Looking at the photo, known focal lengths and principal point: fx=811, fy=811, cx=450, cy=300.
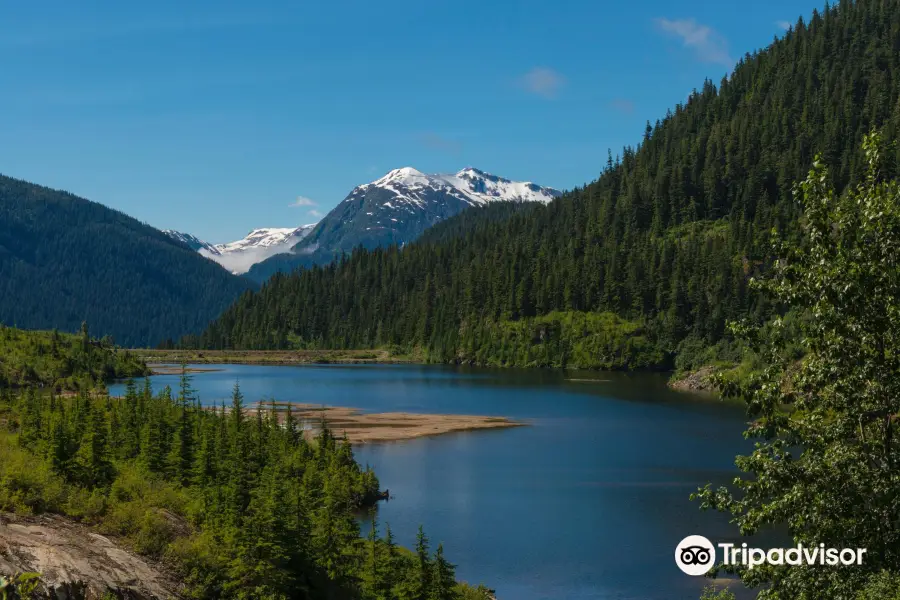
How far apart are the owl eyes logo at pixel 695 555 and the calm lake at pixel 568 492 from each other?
0.79 meters

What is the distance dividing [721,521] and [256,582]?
42.1m

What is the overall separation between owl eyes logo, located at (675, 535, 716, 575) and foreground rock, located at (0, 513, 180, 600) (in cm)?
3289

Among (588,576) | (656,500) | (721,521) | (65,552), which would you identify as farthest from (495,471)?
(65,552)

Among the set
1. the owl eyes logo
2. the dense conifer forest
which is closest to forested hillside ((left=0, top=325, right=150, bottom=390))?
the dense conifer forest

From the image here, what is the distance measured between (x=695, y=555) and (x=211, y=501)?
3127 centimetres

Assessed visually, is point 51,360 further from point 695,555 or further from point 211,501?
point 695,555

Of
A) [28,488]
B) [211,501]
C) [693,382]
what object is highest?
[28,488]

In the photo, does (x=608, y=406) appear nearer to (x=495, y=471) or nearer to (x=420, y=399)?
(x=420, y=399)

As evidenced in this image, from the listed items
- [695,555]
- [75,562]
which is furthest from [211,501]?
[695,555]

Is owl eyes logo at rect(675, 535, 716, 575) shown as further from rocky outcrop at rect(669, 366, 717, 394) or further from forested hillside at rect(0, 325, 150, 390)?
rocky outcrop at rect(669, 366, 717, 394)

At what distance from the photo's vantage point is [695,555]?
53.7 m

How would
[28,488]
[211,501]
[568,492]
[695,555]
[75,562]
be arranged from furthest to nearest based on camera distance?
[568,492]
[695,555]
[211,501]
[28,488]
[75,562]

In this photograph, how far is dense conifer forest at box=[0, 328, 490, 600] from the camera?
119 feet

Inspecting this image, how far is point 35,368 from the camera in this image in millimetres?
142375
